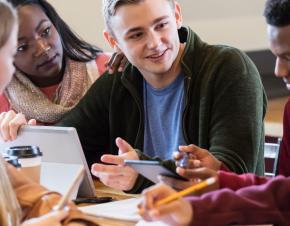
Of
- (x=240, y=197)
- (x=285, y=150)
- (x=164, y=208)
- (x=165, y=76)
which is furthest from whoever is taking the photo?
(x=165, y=76)

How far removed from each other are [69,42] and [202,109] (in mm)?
759

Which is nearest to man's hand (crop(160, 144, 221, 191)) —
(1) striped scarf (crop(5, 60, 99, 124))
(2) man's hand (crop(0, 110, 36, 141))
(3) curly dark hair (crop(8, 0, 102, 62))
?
(2) man's hand (crop(0, 110, 36, 141))

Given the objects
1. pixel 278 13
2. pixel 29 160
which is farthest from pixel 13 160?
pixel 278 13

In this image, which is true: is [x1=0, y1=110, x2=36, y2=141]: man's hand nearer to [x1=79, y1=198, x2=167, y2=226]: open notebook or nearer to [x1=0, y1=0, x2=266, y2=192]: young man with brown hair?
[x1=0, y1=0, x2=266, y2=192]: young man with brown hair

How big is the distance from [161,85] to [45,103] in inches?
22.2

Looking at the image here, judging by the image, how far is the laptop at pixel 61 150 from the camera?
1.49 metres

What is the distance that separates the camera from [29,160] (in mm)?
1400

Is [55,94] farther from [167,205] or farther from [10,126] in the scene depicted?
[167,205]

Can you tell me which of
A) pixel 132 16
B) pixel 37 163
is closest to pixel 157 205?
pixel 37 163

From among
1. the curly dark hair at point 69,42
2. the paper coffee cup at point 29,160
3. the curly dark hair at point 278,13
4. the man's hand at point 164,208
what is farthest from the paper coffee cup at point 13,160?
the curly dark hair at point 69,42

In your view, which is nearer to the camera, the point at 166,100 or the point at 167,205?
the point at 167,205

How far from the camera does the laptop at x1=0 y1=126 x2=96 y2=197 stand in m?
1.49

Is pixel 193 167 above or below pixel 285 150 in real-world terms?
above

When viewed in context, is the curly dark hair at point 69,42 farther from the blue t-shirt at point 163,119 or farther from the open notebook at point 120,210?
the open notebook at point 120,210
